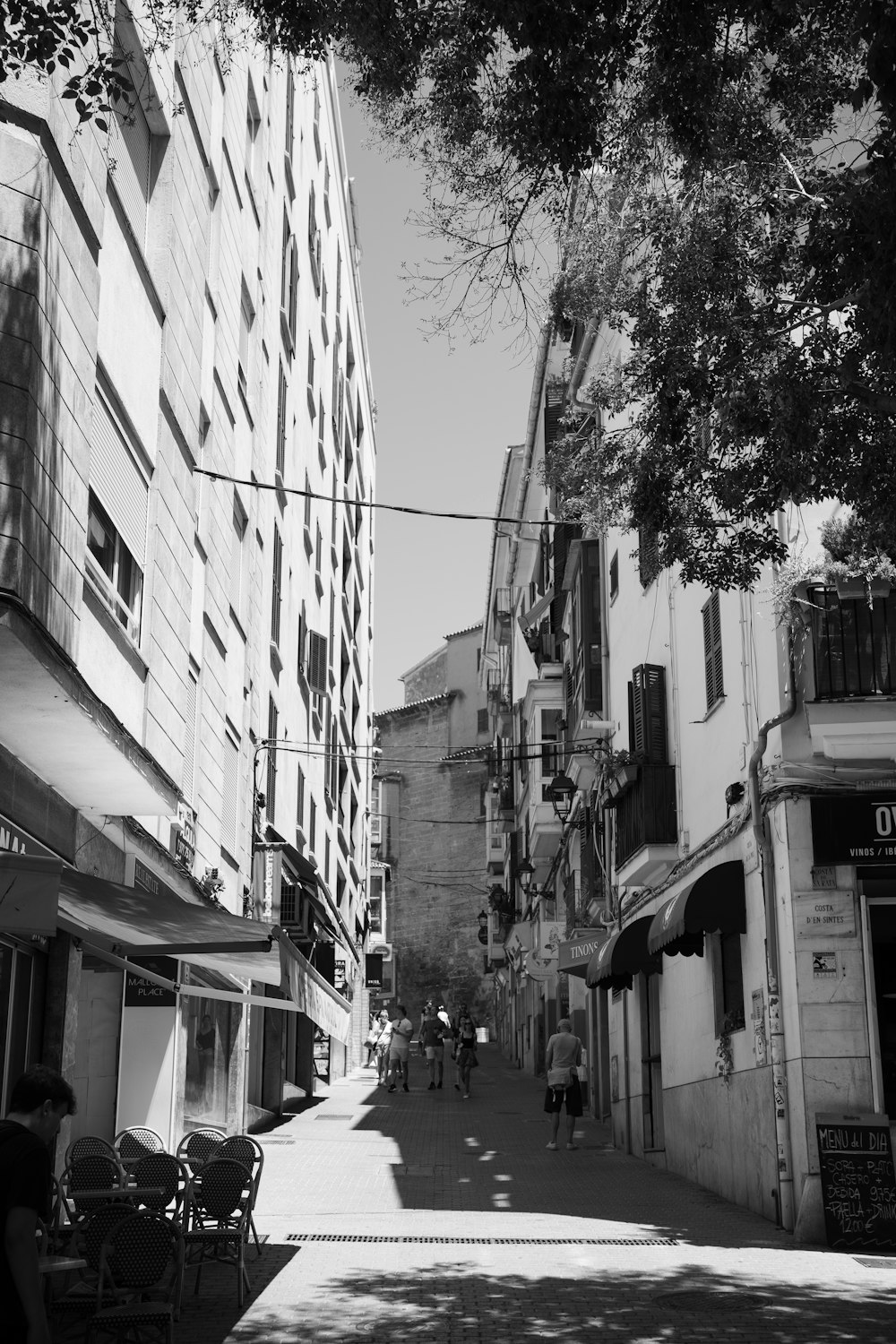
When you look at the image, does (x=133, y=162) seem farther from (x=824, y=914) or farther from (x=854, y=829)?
(x=824, y=914)

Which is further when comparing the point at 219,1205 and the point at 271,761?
the point at 271,761

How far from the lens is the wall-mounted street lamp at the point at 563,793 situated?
2833 cm

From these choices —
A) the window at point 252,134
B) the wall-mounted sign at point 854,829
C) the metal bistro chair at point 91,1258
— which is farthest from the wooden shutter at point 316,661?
the metal bistro chair at point 91,1258

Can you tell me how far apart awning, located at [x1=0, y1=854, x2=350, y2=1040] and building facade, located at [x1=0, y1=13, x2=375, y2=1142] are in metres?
0.03

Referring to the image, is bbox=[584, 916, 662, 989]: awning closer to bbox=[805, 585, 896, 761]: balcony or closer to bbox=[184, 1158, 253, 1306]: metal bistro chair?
bbox=[805, 585, 896, 761]: balcony

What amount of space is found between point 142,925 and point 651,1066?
13022 millimetres

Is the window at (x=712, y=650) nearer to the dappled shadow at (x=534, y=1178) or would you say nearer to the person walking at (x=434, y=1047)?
the dappled shadow at (x=534, y=1178)

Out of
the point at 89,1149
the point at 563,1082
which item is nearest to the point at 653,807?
the point at 563,1082

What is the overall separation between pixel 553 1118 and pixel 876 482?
13.6 meters

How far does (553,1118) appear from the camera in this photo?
21031 mm

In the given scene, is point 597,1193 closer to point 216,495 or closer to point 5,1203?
point 216,495

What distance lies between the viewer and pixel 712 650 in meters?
16.8

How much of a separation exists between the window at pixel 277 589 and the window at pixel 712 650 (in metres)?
12.5

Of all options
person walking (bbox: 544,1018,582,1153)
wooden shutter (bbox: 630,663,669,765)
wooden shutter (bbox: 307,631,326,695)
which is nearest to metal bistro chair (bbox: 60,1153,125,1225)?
wooden shutter (bbox: 630,663,669,765)
